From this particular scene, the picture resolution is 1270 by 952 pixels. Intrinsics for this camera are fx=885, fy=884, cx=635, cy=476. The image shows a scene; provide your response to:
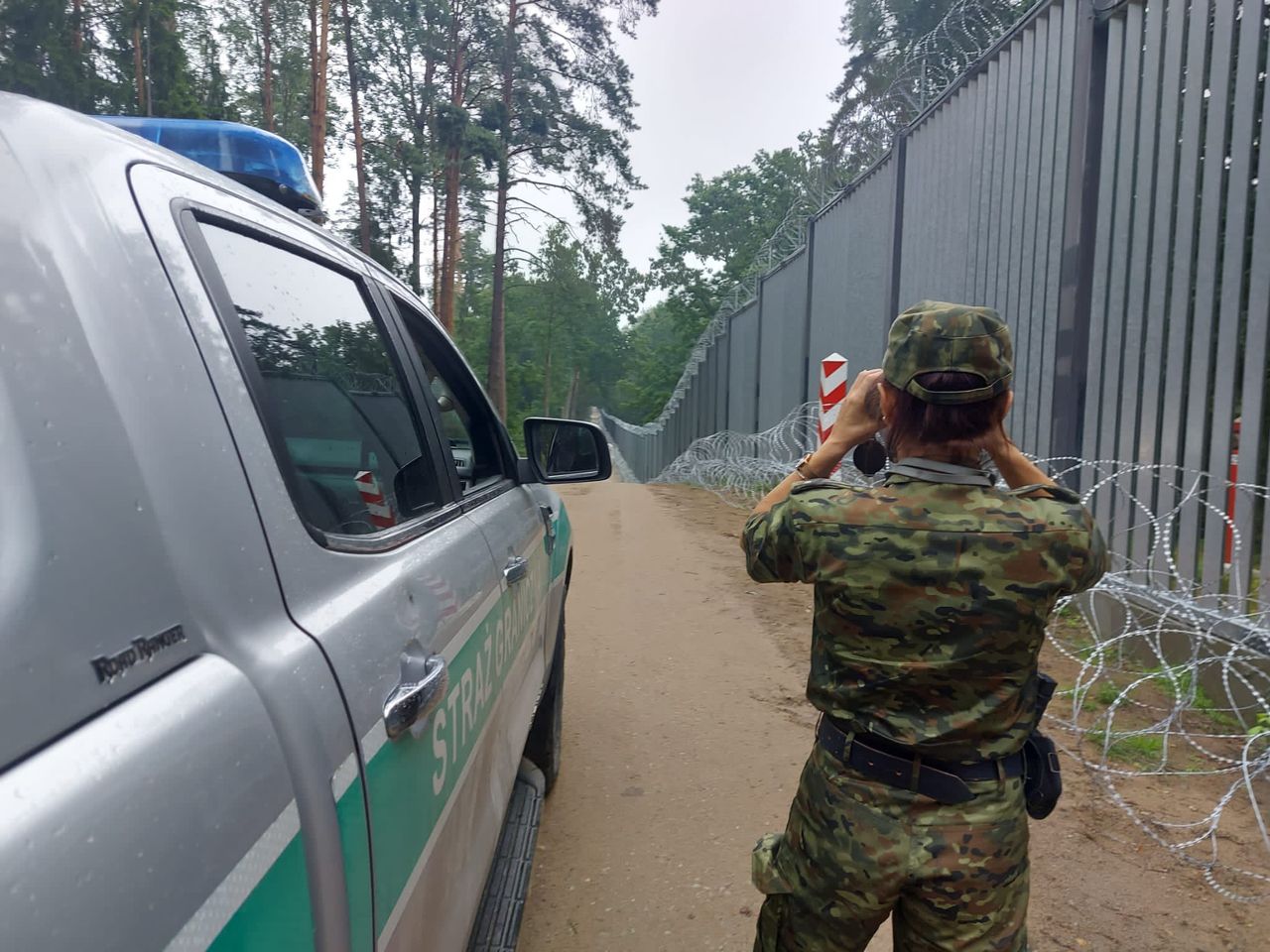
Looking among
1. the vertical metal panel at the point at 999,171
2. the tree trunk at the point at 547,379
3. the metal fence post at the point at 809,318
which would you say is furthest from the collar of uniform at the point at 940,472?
the tree trunk at the point at 547,379

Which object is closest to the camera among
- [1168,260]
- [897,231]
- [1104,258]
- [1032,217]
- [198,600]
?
[198,600]

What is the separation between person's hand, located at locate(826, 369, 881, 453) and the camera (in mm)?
1810

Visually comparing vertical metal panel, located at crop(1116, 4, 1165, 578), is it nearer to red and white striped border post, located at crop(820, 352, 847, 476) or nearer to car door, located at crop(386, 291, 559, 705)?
red and white striped border post, located at crop(820, 352, 847, 476)

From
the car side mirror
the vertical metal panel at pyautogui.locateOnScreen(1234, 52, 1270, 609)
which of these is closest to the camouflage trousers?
the car side mirror

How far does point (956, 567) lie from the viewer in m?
1.56

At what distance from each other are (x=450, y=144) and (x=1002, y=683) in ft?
70.7

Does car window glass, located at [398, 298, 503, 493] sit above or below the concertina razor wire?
above

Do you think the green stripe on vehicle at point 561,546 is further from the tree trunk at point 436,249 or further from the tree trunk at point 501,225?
the tree trunk at point 436,249

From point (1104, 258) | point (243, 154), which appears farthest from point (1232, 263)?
point (243, 154)

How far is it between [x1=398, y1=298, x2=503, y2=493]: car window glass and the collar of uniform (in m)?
1.33

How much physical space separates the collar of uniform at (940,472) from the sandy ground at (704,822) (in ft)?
6.16

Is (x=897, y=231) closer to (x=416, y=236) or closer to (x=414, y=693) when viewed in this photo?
(x=414, y=693)

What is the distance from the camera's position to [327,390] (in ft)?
5.24

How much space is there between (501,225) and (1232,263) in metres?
21.7
